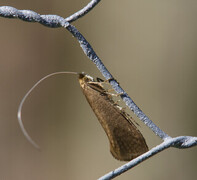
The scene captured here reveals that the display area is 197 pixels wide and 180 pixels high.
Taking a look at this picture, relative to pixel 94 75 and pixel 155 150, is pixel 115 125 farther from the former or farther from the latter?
pixel 94 75

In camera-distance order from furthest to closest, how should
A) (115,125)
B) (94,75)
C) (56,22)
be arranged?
(94,75)
(115,125)
(56,22)

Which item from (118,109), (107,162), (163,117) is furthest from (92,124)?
(118,109)

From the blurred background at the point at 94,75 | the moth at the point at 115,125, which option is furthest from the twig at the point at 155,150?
the blurred background at the point at 94,75

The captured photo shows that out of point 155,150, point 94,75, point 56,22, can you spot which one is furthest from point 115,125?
point 94,75

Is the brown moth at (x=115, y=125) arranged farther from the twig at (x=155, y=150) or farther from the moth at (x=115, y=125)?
the twig at (x=155, y=150)

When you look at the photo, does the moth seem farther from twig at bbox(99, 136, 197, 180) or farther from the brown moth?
twig at bbox(99, 136, 197, 180)

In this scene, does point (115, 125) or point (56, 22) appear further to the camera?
point (115, 125)
